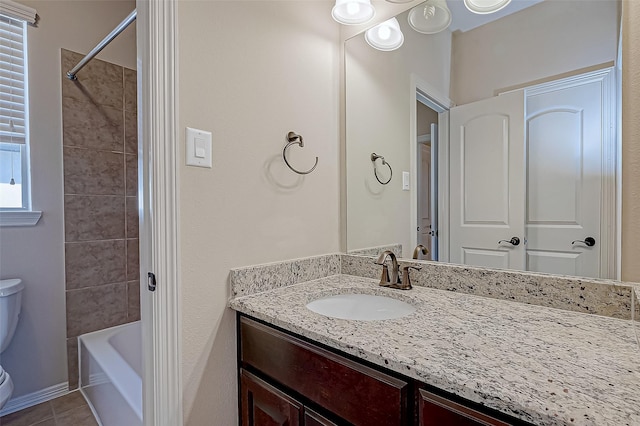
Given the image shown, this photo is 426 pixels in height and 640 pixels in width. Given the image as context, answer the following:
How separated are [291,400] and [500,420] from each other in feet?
1.77

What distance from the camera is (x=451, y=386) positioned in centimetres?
54

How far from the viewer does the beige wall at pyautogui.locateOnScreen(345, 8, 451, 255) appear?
138 cm

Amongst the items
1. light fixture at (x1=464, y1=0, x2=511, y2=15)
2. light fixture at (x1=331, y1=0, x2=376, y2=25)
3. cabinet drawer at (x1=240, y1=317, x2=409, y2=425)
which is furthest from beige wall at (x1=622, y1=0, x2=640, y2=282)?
light fixture at (x1=331, y1=0, x2=376, y2=25)

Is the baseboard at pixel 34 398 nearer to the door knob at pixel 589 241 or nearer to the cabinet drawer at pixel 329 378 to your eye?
the cabinet drawer at pixel 329 378

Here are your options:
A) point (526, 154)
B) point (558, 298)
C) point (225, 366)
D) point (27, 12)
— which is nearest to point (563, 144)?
point (526, 154)

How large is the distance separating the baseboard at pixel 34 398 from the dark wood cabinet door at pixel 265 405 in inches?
61.0

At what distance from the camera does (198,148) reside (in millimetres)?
975

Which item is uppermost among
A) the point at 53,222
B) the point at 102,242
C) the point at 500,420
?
the point at 53,222

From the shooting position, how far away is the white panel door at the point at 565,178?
2.94 feet

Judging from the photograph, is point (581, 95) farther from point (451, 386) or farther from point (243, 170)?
point (243, 170)

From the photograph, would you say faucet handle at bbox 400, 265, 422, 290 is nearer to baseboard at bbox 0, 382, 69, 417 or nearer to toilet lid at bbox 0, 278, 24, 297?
toilet lid at bbox 0, 278, 24, 297

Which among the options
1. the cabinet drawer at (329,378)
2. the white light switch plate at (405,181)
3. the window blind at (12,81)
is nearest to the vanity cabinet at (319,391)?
the cabinet drawer at (329,378)

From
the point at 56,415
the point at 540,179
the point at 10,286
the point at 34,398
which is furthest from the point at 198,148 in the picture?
the point at 34,398

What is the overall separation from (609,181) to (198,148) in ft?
3.88
